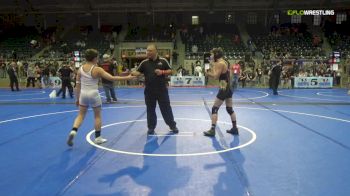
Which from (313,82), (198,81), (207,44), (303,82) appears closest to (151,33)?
(207,44)

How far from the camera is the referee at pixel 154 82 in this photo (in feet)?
22.6

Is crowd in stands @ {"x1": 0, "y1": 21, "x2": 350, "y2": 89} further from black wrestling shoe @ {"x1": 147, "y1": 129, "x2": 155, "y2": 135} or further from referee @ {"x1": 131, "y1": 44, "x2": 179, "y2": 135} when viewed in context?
black wrestling shoe @ {"x1": 147, "y1": 129, "x2": 155, "y2": 135}

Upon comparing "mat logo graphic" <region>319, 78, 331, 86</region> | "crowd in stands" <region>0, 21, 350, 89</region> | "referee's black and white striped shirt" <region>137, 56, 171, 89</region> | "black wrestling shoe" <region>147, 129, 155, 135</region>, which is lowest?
"black wrestling shoe" <region>147, 129, 155, 135</region>

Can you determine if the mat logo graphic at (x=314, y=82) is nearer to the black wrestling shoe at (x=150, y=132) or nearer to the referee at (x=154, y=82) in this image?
the referee at (x=154, y=82)

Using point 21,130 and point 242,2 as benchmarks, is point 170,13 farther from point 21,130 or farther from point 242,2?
point 21,130

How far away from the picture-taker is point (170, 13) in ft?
108

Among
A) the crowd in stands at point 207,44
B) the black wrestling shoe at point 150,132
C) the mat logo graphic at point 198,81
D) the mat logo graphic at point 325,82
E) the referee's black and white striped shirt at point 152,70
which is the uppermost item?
the crowd in stands at point 207,44

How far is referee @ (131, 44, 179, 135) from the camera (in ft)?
22.6

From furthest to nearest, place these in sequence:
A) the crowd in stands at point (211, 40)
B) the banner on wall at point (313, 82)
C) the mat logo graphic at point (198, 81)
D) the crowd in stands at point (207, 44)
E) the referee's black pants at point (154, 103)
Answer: the crowd in stands at point (211, 40) < the crowd in stands at point (207, 44) < the mat logo graphic at point (198, 81) < the banner on wall at point (313, 82) < the referee's black pants at point (154, 103)

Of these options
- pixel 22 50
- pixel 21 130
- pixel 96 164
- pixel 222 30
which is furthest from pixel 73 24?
pixel 96 164

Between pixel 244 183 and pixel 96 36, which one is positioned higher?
pixel 96 36

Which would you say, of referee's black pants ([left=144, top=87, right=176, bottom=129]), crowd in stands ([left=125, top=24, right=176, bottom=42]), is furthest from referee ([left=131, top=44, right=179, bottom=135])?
crowd in stands ([left=125, top=24, right=176, bottom=42])

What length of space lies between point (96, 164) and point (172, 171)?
1.20 metres

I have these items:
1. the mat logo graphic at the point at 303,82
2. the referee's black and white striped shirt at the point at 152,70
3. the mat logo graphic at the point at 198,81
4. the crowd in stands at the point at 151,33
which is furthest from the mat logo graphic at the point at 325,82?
the referee's black and white striped shirt at the point at 152,70
